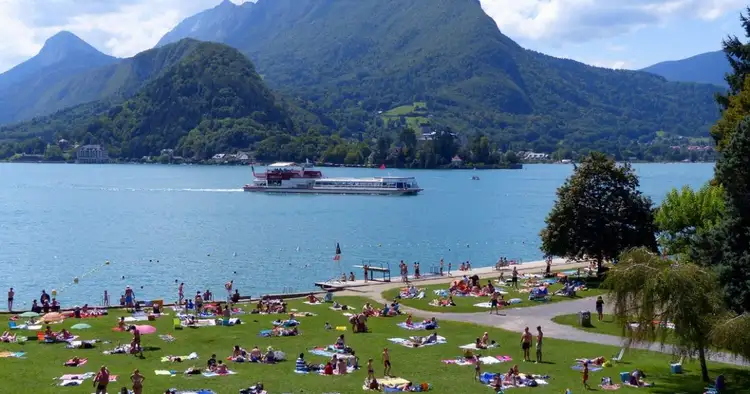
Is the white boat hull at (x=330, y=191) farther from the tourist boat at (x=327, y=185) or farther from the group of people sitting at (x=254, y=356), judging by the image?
the group of people sitting at (x=254, y=356)

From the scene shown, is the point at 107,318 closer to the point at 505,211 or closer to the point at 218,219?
the point at 218,219

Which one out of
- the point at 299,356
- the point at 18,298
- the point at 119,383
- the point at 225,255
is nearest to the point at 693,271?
the point at 299,356

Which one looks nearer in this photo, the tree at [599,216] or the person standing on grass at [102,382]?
the person standing on grass at [102,382]

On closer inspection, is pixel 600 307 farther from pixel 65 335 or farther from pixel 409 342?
pixel 65 335

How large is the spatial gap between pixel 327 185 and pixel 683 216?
463 ft

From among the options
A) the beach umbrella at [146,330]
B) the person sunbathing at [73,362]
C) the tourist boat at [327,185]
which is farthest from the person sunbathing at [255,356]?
the tourist boat at [327,185]

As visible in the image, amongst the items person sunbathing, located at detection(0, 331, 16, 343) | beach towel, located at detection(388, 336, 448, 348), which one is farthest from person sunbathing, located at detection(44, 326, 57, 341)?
beach towel, located at detection(388, 336, 448, 348)

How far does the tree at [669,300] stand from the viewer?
2898 centimetres

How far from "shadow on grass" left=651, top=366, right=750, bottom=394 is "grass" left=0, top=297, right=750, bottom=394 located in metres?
0.03

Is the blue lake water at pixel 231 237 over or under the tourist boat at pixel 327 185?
under

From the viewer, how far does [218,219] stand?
442 feet

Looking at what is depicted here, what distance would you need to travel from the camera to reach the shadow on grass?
30.0 meters

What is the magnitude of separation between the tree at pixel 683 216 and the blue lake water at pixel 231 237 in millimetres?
29481

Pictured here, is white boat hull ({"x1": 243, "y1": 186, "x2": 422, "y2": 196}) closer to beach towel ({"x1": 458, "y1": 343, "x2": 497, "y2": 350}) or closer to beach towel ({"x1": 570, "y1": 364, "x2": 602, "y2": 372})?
beach towel ({"x1": 458, "y1": 343, "x2": 497, "y2": 350})
